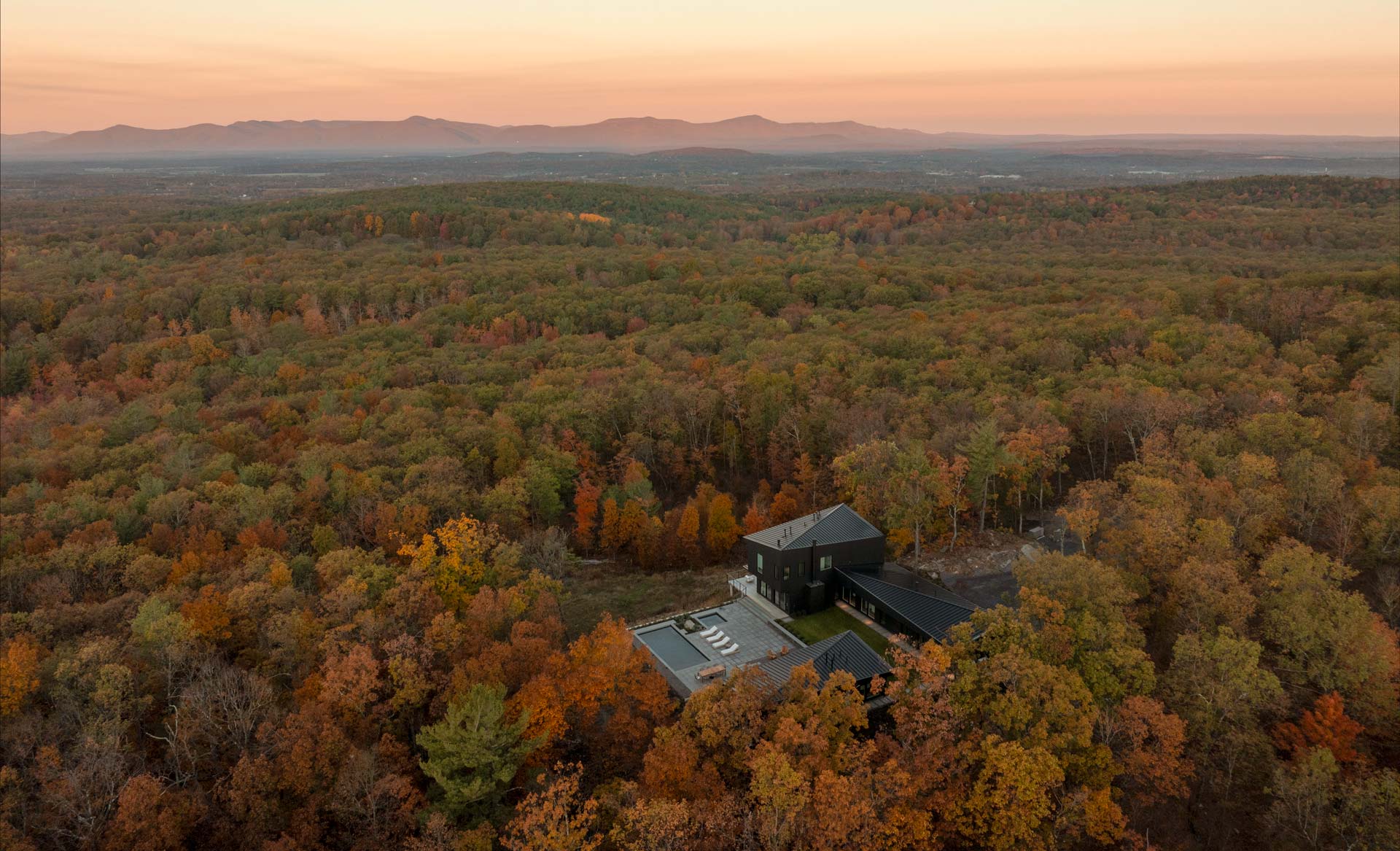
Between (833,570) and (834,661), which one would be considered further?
(833,570)

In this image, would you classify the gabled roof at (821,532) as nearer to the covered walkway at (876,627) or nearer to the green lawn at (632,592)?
the covered walkway at (876,627)

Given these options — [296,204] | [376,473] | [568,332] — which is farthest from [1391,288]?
[296,204]

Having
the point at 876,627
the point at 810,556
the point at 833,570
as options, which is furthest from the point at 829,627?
the point at 810,556

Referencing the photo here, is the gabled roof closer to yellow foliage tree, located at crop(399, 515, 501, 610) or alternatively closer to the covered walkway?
the covered walkway

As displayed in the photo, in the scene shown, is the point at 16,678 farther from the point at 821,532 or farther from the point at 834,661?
the point at 821,532

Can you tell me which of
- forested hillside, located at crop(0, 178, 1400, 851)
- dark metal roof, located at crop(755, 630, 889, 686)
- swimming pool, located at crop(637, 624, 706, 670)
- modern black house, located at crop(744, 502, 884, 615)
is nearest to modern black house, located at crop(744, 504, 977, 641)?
Result: modern black house, located at crop(744, 502, 884, 615)

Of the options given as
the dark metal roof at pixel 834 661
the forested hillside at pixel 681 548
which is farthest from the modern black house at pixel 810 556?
the dark metal roof at pixel 834 661
